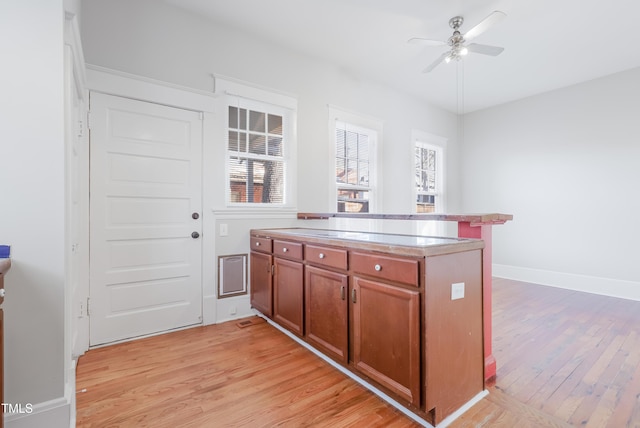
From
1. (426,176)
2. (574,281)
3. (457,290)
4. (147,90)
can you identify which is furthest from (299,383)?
(574,281)

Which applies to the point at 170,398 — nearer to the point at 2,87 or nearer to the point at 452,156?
the point at 2,87

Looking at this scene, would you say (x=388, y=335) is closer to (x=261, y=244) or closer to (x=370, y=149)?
(x=261, y=244)

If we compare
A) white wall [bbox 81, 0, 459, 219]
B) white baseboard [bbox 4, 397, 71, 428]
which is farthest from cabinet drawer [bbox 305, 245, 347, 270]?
white baseboard [bbox 4, 397, 71, 428]

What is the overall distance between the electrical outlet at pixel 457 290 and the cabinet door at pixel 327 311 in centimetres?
65

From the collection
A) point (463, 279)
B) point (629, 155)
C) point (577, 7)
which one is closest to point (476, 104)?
point (629, 155)

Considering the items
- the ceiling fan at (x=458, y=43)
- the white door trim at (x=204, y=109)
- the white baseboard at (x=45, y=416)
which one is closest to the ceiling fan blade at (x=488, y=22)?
the ceiling fan at (x=458, y=43)

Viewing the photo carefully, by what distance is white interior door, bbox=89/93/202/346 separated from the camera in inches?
98.5

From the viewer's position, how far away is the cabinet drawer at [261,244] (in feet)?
9.53

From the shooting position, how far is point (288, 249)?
260 cm

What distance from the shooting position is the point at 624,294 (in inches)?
157

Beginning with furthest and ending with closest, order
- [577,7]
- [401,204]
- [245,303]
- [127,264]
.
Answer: [401,204], [245,303], [577,7], [127,264]

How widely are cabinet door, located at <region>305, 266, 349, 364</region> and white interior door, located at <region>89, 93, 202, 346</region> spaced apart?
4.32 feet

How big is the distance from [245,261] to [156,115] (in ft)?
5.48

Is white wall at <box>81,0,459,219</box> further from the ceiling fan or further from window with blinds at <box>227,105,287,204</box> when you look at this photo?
the ceiling fan
